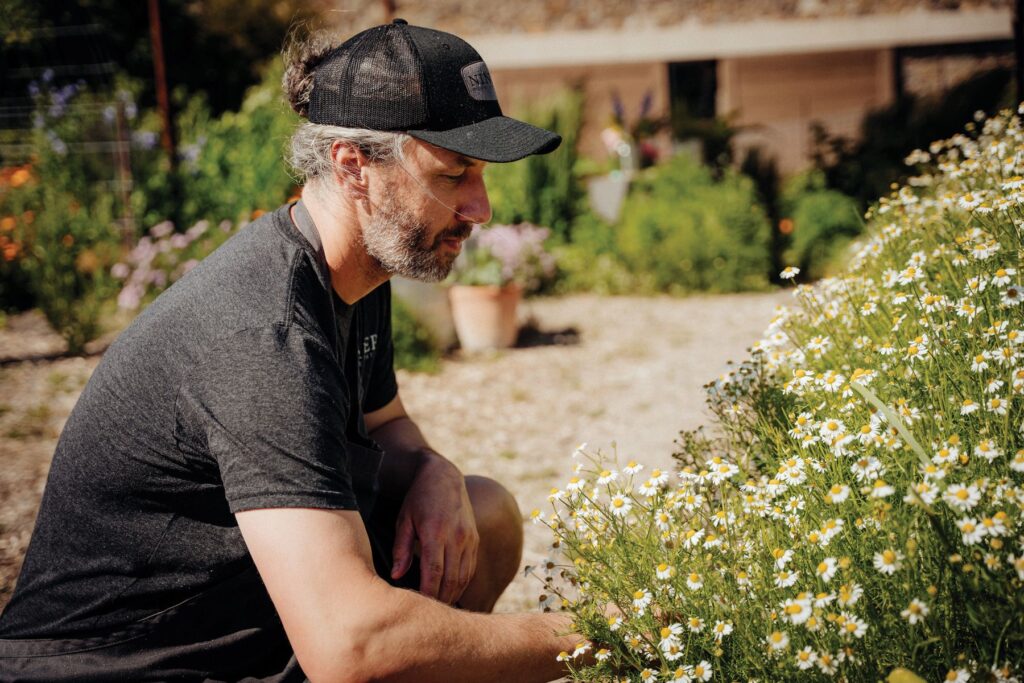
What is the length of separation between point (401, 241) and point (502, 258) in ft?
17.3

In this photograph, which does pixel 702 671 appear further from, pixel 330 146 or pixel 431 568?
pixel 330 146

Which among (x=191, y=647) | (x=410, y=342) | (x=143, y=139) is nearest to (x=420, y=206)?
(x=191, y=647)

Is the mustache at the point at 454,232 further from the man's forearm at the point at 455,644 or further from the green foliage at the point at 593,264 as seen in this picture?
the green foliage at the point at 593,264

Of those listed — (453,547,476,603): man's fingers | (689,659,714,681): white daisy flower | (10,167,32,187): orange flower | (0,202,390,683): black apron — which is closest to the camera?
(689,659,714,681): white daisy flower

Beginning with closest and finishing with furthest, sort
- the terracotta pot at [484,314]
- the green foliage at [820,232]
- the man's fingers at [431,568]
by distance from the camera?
the man's fingers at [431,568] < the terracotta pot at [484,314] < the green foliage at [820,232]

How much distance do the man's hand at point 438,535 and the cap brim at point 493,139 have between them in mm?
849

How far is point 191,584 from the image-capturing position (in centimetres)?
167

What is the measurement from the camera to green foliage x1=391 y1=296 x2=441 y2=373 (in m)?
6.14

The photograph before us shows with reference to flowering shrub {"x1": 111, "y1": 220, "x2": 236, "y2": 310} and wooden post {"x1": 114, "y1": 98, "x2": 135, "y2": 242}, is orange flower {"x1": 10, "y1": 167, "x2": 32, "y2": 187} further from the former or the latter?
flowering shrub {"x1": 111, "y1": 220, "x2": 236, "y2": 310}

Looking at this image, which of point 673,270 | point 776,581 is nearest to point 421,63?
point 776,581

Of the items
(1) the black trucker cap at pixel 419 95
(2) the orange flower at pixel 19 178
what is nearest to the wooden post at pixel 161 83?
(2) the orange flower at pixel 19 178

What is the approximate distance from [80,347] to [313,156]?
495cm

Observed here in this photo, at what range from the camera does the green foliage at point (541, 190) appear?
983cm

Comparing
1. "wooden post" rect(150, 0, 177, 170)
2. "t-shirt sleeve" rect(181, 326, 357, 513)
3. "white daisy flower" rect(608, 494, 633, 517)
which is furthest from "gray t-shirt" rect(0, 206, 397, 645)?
"wooden post" rect(150, 0, 177, 170)
